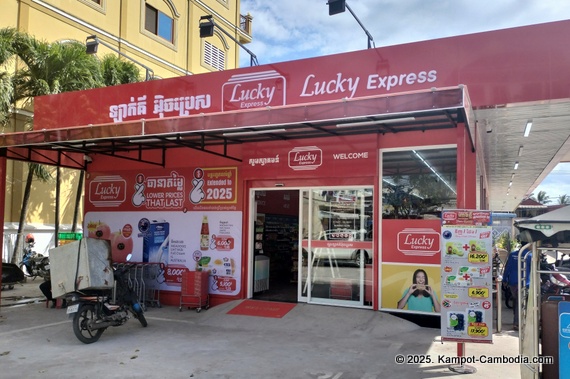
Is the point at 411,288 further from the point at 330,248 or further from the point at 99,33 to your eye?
the point at 99,33

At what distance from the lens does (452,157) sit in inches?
305

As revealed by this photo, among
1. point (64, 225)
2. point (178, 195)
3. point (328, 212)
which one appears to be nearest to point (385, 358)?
point (328, 212)

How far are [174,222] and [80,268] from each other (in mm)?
3070

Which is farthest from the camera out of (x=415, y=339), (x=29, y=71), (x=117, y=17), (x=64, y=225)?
(x=117, y=17)

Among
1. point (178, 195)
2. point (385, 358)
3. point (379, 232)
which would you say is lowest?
point (385, 358)

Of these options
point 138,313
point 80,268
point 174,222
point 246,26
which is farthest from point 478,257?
point 246,26

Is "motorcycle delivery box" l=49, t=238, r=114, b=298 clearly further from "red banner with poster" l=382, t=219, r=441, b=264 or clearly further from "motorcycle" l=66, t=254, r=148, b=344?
"red banner with poster" l=382, t=219, r=441, b=264

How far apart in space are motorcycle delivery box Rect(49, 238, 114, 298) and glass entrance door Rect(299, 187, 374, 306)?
11.8 feet

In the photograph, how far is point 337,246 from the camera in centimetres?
860

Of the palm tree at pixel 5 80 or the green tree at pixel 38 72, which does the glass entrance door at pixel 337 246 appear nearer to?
the green tree at pixel 38 72

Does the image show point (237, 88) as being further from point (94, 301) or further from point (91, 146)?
point (94, 301)

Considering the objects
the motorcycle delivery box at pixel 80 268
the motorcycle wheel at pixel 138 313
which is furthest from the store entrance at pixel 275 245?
the motorcycle delivery box at pixel 80 268

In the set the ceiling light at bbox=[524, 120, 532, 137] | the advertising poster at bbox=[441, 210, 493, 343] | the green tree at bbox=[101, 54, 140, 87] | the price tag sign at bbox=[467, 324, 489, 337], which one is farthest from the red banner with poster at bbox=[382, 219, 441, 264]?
the green tree at bbox=[101, 54, 140, 87]

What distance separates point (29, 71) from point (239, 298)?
33.0ft
